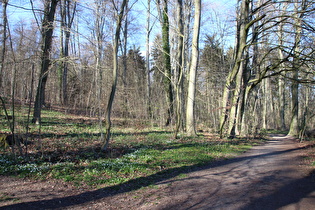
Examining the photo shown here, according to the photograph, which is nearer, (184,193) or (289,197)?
(289,197)

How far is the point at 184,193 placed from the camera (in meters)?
6.04

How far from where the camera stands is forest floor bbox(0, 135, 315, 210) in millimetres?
5230

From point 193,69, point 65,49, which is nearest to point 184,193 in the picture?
point 193,69

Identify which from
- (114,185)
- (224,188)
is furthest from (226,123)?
(114,185)

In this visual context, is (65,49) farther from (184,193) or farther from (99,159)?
(184,193)

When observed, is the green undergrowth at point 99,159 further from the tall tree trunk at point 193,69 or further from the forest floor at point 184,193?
the tall tree trunk at point 193,69

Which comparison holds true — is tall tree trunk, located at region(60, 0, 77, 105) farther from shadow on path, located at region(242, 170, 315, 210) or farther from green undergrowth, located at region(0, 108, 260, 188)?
shadow on path, located at region(242, 170, 315, 210)

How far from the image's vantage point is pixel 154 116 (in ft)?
64.4

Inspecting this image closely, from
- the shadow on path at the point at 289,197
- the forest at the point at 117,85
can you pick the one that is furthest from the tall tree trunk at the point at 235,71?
the shadow on path at the point at 289,197

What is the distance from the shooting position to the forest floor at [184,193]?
5230 mm

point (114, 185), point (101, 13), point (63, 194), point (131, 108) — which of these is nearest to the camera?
point (63, 194)

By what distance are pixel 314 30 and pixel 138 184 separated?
33.7 ft

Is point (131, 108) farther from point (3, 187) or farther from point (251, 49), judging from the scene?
point (251, 49)

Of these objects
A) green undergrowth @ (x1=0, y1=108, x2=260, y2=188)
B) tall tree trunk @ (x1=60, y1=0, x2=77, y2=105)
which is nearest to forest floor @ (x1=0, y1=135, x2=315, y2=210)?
green undergrowth @ (x1=0, y1=108, x2=260, y2=188)
